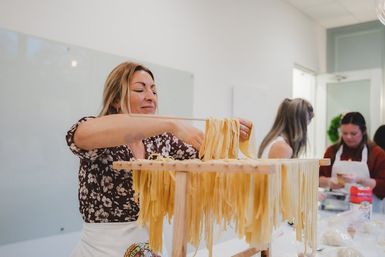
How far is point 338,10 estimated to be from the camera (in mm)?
4781

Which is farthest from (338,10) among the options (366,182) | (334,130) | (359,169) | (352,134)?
(366,182)

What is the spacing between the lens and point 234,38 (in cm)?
366

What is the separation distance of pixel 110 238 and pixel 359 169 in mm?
2455

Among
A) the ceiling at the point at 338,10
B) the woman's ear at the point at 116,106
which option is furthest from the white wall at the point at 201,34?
the woman's ear at the point at 116,106

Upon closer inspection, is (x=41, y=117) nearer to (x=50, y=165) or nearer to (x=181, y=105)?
(x=50, y=165)

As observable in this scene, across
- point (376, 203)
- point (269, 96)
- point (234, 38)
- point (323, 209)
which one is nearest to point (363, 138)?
point (376, 203)

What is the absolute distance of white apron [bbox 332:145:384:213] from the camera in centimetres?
307

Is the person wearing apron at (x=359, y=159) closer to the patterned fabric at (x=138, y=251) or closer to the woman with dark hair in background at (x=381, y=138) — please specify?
the woman with dark hair in background at (x=381, y=138)

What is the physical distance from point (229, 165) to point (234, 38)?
3025 millimetres

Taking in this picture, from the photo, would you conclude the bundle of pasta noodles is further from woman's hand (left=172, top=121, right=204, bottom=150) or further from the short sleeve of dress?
the short sleeve of dress

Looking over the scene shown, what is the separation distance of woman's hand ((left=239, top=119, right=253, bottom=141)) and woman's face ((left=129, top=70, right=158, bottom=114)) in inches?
16.3

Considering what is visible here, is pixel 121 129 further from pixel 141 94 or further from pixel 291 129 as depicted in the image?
pixel 291 129

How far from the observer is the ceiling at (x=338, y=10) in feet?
14.9

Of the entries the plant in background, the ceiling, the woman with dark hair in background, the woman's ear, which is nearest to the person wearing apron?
the woman with dark hair in background
